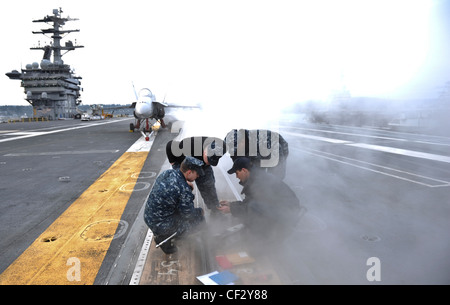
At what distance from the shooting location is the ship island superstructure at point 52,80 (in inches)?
2450

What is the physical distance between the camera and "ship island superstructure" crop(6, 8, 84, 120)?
62.2 m

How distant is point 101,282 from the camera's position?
330 cm

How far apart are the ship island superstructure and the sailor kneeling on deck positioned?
229 feet

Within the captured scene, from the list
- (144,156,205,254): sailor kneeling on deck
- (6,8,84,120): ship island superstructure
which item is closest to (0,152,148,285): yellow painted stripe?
(144,156,205,254): sailor kneeling on deck

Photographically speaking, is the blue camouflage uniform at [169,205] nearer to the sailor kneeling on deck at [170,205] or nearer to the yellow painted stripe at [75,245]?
the sailor kneeling on deck at [170,205]

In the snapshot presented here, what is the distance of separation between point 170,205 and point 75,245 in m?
1.78

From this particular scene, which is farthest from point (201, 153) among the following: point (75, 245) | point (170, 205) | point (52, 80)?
point (52, 80)

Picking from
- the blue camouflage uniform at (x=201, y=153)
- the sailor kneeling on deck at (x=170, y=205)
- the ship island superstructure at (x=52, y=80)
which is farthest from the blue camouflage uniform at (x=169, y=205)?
the ship island superstructure at (x=52, y=80)

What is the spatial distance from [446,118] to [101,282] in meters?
5.71

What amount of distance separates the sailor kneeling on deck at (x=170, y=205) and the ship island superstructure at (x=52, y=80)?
69.7 m

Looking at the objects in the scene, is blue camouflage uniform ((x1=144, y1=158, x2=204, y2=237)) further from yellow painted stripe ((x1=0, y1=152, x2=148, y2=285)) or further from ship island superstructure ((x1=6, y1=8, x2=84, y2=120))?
ship island superstructure ((x1=6, y1=8, x2=84, y2=120))

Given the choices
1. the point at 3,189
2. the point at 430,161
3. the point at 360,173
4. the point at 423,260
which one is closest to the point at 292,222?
the point at 423,260

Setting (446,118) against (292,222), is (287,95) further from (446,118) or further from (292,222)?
(292,222)
